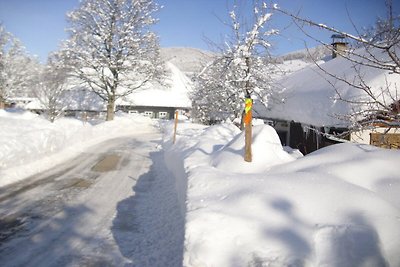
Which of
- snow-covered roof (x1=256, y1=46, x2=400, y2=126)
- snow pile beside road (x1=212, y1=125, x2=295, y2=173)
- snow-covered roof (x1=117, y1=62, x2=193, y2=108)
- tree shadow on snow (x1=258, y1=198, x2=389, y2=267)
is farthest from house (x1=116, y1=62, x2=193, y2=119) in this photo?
tree shadow on snow (x1=258, y1=198, x2=389, y2=267)

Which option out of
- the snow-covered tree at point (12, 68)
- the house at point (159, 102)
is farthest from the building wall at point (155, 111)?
the snow-covered tree at point (12, 68)

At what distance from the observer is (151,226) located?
18.3ft

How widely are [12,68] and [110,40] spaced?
23689mm

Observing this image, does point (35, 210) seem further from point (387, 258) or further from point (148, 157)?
point (148, 157)

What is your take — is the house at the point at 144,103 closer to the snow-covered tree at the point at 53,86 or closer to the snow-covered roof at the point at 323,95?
the snow-covered tree at the point at 53,86

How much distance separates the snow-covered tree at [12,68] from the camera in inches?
1489

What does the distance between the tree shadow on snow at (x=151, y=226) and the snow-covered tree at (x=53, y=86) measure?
1923 centimetres

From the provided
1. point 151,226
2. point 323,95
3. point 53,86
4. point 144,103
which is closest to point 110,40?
point 53,86

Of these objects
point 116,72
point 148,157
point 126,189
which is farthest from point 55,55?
point 126,189

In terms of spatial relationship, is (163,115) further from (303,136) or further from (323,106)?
(323,106)

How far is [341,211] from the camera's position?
3566mm

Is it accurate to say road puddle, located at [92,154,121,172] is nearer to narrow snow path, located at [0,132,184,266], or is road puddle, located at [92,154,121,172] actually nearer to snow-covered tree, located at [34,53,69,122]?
narrow snow path, located at [0,132,184,266]

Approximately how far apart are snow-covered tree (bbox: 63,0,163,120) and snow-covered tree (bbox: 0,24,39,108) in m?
16.4

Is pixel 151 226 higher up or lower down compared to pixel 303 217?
lower down
